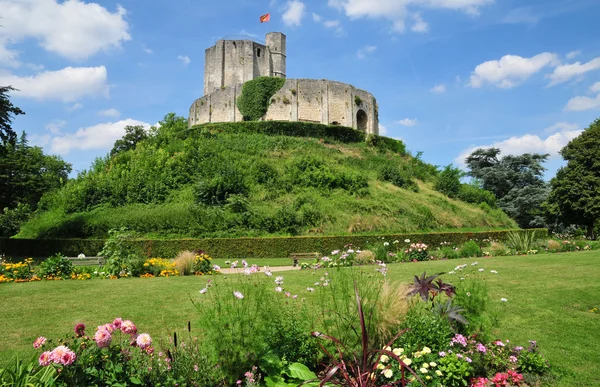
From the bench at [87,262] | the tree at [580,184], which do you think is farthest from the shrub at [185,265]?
the tree at [580,184]

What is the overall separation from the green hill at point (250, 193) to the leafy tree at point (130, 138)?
17356 millimetres

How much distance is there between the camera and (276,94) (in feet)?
113

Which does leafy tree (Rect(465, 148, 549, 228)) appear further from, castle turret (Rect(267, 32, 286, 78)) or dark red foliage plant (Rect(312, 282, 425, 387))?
dark red foliage plant (Rect(312, 282, 425, 387))

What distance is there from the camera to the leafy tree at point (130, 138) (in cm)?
4659

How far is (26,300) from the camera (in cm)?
755

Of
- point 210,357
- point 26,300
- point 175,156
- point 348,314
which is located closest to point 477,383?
point 348,314

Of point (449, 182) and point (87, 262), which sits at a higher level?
point (449, 182)

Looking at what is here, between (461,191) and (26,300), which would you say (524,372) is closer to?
(26,300)

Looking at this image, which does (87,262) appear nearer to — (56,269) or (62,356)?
(56,269)

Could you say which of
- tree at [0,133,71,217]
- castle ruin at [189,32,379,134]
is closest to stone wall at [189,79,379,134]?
castle ruin at [189,32,379,134]

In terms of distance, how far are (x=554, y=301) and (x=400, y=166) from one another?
979 inches

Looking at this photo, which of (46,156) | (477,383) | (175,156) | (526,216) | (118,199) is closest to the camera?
(477,383)

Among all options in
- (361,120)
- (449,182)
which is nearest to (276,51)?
(361,120)

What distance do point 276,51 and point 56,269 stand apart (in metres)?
36.7
